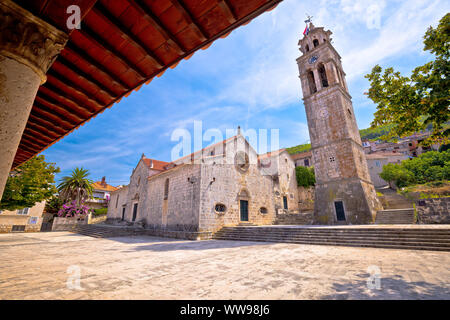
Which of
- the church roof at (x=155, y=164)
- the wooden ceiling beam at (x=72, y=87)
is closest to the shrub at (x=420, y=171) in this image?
the church roof at (x=155, y=164)

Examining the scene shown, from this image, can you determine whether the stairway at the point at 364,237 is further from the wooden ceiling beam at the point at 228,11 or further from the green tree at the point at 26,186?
the green tree at the point at 26,186

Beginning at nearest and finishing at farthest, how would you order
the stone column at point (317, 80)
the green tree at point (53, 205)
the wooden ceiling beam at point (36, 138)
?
1. the wooden ceiling beam at point (36, 138)
2. the stone column at point (317, 80)
3. the green tree at point (53, 205)

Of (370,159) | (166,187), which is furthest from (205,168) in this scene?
(370,159)

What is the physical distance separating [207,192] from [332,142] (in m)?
12.0

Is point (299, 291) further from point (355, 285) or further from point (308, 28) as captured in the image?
point (308, 28)

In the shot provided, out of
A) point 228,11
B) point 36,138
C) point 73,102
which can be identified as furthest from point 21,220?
point 228,11

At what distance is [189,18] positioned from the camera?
224 cm

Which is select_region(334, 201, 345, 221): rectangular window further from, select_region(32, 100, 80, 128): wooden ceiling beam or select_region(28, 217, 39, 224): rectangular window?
select_region(28, 217, 39, 224): rectangular window

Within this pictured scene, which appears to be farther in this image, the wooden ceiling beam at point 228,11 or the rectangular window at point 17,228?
the rectangular window at point 17,228

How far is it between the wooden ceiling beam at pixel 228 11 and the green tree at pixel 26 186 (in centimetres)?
1744

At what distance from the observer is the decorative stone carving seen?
1.79m

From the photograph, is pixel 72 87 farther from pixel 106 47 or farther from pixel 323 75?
pixel 323 75

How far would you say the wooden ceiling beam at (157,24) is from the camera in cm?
218

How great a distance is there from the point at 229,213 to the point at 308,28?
75.7 feet
